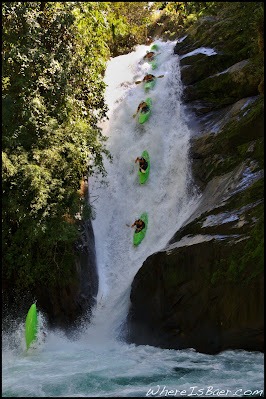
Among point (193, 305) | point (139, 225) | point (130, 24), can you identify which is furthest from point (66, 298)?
point (130, 24)

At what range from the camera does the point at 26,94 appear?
9250mm

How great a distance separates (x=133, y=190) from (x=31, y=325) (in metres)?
5.20

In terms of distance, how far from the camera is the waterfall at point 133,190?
1037cm

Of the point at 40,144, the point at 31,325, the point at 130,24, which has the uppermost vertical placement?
the point at 130,24

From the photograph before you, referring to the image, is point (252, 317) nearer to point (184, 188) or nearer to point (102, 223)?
point (184, 188)

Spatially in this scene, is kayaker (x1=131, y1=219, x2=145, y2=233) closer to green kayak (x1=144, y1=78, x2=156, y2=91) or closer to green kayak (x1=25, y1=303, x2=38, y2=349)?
green kayak (x1=25, y1=303, x2=38, y2=349)

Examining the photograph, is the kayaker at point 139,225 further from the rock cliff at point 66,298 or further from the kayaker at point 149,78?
the kayaker at point 149,78

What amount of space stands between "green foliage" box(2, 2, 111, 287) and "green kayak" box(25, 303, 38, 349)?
805 mm

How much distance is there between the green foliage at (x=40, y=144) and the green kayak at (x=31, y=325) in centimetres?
81

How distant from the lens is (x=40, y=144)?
902 centimetres

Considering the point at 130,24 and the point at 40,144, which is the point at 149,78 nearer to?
the point at 130,24

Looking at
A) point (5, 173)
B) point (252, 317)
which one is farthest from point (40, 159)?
point (252, 317)

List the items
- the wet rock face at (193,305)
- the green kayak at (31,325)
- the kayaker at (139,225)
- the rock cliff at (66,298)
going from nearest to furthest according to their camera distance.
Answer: the wet rock face at (193,305) < the green kayak at (31,325) < the rock cliff at (66,298) < the kayaker at (139,225)

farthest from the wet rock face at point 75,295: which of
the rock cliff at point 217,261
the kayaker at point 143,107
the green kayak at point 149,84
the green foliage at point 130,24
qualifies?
the green foliage at point 130,24
